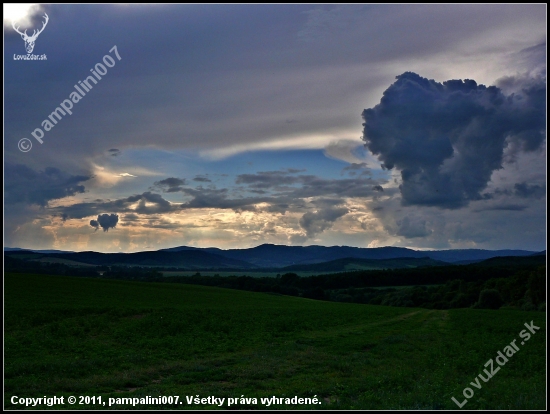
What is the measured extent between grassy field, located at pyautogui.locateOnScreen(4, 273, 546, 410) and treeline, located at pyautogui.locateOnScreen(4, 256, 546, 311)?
5461cm

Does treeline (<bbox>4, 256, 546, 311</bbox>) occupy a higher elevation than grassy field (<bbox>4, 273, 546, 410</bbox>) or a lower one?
lower

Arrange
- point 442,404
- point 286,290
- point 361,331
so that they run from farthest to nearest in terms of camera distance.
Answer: point 286,290 < point 361,331 < point 442,404

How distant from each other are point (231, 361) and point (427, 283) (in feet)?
485

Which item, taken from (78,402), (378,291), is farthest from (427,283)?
(78,402)

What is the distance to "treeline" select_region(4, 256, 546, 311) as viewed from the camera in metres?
97.9

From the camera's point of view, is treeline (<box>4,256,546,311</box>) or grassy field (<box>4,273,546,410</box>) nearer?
grassy field (<box>4,273,546,410</box>)

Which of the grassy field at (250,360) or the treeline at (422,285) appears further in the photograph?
the treeline at (422,285)

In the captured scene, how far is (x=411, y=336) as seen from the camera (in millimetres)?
37969

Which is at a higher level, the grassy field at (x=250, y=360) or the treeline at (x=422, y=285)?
the grassy field at (x=250, y=360)

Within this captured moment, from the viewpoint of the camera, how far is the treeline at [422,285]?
9794 centimetres

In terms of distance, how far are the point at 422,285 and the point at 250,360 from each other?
136 m

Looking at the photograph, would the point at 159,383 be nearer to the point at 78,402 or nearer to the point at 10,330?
the point at 78,402

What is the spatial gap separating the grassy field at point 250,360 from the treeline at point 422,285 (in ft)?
179

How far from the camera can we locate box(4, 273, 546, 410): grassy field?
57.9 feet
